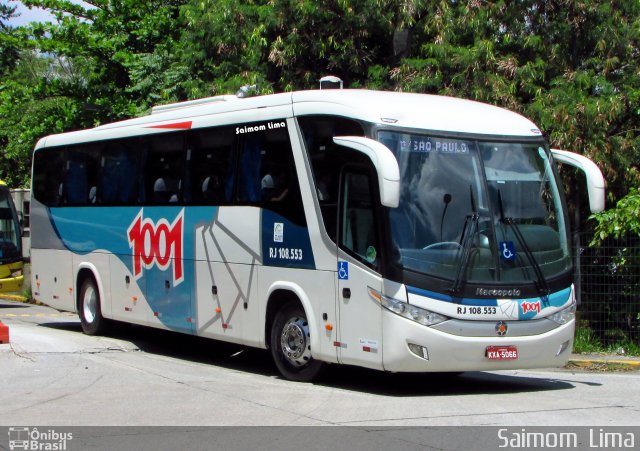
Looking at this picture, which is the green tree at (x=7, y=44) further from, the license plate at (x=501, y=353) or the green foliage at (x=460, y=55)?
the license plate at (x=501, y=353)

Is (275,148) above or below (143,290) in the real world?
above

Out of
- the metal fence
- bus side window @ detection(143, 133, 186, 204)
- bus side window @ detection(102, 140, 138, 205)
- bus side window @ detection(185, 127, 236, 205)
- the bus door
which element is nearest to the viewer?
the bus door

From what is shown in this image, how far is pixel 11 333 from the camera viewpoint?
645 inches

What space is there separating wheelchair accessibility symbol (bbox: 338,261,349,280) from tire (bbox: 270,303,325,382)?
38.4 inches

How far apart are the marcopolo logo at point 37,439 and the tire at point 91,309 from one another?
8.09 meters

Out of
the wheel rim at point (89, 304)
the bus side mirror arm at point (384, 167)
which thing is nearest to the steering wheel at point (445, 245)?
the bus side mirror arm at point (384, 167)

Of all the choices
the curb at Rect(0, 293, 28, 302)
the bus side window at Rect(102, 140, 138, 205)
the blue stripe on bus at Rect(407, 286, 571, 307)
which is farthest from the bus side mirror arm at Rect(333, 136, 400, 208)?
the curb at Rect(0, 293, 28, 302)

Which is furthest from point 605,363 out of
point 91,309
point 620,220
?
point 91,309

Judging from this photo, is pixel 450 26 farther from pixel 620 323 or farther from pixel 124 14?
pixel 124 14

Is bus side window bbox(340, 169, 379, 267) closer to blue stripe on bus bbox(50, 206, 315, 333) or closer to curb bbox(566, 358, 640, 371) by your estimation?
blue stripe on bus bbox(50, 206, 315, 333)

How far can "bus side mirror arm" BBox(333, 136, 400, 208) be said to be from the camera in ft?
31.9

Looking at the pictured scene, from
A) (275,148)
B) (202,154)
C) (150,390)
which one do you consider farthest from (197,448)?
(202,154)

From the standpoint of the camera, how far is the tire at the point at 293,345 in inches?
462

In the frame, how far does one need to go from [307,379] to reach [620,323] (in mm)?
6499
